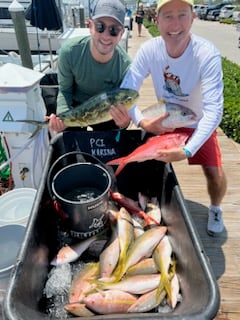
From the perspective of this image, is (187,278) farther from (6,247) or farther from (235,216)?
(235,216)

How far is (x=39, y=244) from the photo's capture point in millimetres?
1709

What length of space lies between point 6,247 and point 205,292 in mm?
1594

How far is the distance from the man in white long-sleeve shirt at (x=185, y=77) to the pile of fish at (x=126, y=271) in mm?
502

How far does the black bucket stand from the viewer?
1.84m

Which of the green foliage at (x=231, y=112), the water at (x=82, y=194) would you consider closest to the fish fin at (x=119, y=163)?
the water at (x=82, y=194)

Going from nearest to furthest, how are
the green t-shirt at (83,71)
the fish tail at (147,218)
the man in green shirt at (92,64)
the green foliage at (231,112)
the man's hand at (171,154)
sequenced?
the man's hand at (171,154) < the fish tail at (147,218) < the man in green shirt at (92,64) < the green t-shirt at (83,71) < the green foliage at (231,112)

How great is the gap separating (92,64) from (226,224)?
201 centimetres

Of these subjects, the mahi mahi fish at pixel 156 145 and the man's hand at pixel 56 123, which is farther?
the man's hand at pixel 56 123

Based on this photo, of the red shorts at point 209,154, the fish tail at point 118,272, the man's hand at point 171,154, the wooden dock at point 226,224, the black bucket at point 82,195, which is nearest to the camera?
the fish tail at point 118,272

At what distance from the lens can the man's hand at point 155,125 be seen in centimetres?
233

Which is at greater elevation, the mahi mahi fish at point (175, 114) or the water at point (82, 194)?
the mahi mahi fish at point (175, 114)

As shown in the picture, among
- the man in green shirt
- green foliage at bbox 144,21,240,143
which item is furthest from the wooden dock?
the man in green shirt

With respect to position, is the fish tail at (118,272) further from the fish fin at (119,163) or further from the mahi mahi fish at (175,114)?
the mahi mahi fish at (175,114)

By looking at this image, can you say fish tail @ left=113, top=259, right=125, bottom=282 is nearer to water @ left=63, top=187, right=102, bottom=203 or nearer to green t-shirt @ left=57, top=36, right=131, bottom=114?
water @ left=63, top=187, right=102, bottom=203
